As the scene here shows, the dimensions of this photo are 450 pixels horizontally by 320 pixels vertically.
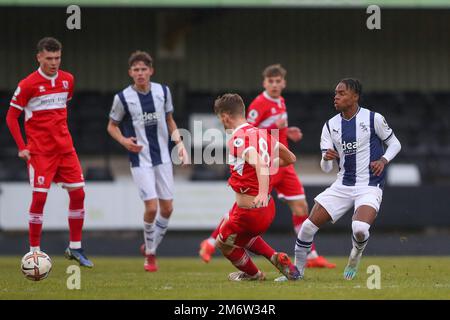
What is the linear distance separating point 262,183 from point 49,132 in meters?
3.20

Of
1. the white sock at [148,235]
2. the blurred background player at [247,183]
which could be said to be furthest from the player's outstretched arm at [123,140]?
the blurred background player at [247,183]

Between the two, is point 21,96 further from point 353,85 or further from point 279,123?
point 353,85

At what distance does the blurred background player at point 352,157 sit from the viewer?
30.6 ft

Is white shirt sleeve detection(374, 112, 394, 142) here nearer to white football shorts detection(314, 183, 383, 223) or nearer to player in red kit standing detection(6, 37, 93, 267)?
white football shorts detection(314, 183, 383, 223)

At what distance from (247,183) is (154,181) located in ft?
9.30

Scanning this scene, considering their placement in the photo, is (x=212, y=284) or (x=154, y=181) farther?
(x=154, y=181)

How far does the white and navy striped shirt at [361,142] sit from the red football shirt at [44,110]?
3.12 m

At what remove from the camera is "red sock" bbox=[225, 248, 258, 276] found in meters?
9.00

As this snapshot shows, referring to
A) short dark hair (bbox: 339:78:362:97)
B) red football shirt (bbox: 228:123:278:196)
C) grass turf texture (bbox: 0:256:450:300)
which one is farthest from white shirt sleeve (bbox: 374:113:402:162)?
grass turf texture (bbox: 0:256:450:300)

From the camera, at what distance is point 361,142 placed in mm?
9383

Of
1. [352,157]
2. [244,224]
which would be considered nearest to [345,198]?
[352,157]

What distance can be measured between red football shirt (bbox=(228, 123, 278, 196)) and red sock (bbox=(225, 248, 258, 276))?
0.62 meters

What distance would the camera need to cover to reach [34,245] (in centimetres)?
1021

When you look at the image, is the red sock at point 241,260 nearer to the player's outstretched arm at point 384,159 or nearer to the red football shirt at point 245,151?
the red football shirt at point 245,151
